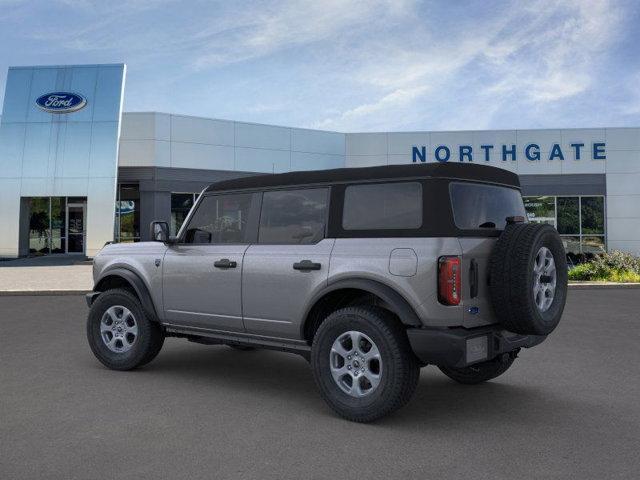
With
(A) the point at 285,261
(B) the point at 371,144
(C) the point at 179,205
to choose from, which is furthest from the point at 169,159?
→ (A) the point at 285,261

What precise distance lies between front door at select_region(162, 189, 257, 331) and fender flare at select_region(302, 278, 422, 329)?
1.17 metres

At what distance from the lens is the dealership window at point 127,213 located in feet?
94.6

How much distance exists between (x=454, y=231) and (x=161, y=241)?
120 inches

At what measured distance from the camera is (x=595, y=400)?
17.8ft

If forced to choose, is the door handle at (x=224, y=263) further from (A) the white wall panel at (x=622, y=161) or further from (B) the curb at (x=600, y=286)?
(A) the white wall panel at (x=622, y=161)

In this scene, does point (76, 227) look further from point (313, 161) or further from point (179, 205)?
point (313, 161)

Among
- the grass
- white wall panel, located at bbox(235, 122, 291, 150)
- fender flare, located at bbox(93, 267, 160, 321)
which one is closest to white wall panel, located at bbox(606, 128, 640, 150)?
the grass

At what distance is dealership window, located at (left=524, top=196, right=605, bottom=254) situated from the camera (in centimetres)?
3000

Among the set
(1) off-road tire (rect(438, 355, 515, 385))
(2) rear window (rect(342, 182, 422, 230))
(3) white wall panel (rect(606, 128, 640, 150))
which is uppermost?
(3) white wall panel (rect(606, 128, 640, 150))

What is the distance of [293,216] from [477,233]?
1604mm

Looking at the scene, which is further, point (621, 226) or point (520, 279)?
point (621, 226)

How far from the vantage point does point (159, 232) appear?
616 centimetres

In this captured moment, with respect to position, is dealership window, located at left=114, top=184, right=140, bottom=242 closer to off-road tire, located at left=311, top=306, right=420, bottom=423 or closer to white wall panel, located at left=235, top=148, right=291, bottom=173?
white wall panel, located at left=235, top=148, right=291, bottom=173

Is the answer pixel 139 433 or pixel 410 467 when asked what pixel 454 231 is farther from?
pixel 139 433
